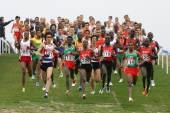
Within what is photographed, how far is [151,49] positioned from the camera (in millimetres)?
25281

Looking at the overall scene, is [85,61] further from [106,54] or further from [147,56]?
[147,56]

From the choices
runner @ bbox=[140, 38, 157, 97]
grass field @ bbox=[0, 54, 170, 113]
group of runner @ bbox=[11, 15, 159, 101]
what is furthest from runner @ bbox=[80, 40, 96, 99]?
runner @ bbox=[140, 38, 157, 97]

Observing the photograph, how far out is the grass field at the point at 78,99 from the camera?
21594 millimetres

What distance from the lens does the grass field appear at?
850 inches

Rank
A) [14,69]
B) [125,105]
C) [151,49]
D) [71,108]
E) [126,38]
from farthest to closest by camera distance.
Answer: [14,69] → [126,38] → [151,49] → [125,105] → [71,108]

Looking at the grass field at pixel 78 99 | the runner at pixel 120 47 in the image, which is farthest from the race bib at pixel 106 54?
the grass field at pixel 78 99

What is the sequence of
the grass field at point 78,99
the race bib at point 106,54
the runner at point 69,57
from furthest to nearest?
the race bib at point 106,54
the runner at point 69,57
the grass field at point 78,99

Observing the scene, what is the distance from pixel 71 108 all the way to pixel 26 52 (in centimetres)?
483

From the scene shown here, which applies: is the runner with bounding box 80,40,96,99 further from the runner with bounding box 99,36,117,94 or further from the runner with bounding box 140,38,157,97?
the runner with bounding box 140,38,157,97

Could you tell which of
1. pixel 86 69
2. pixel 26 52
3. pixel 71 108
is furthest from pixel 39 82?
pixel 71 108

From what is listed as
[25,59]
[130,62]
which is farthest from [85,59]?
[25,59]

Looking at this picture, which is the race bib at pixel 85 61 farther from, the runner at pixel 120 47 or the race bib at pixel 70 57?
the runner at pixel 120 47

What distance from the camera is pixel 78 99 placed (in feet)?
79.9

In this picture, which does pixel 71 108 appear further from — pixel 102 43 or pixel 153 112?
pixel 102 43
